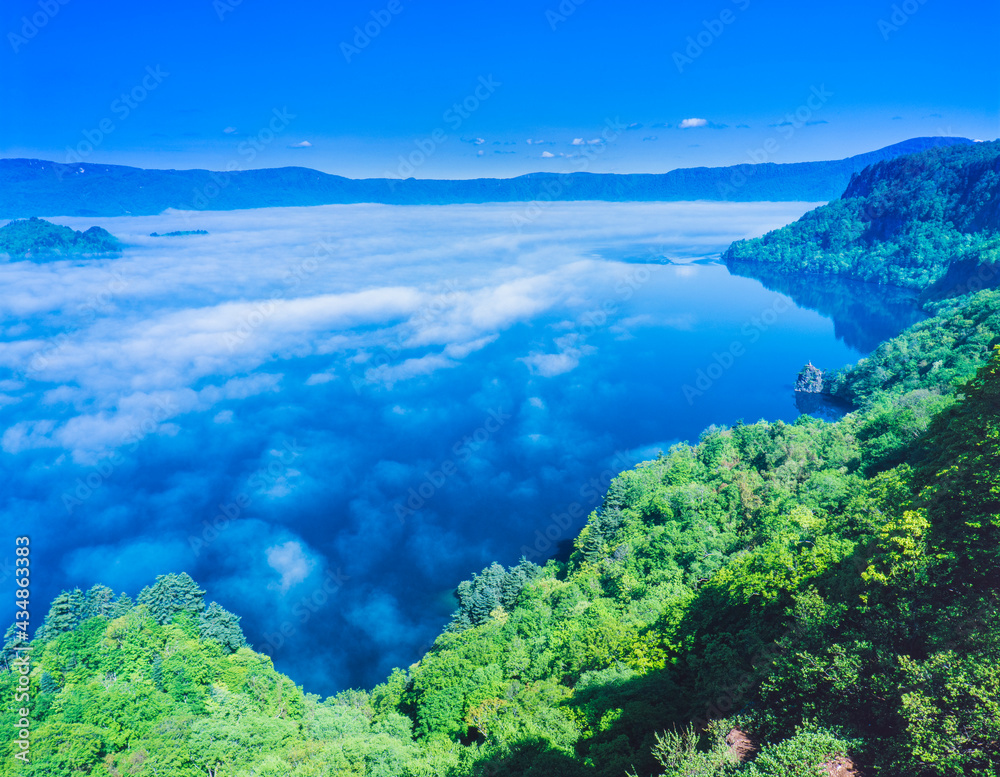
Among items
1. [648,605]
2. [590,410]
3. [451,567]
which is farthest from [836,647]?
[590,410]

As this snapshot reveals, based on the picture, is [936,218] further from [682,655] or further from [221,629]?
[221,629]

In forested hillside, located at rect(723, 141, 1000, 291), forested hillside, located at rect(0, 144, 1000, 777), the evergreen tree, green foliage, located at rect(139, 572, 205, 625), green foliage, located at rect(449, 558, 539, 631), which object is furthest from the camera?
forested hillside, located at rect(723, 141, 1000, 291)

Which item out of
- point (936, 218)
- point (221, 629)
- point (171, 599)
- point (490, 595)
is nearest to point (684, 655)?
point (490, 595)

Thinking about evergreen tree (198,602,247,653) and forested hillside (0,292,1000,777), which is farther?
evergreen tree (198,602,247,653)

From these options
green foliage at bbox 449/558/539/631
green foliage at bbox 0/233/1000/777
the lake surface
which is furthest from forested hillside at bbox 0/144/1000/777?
the lake surface

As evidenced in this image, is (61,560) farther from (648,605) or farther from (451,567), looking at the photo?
(648,605)

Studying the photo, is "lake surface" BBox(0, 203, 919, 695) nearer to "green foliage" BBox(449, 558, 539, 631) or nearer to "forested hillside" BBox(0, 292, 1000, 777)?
"green foliage" BBox(449, 558, 539, 631)

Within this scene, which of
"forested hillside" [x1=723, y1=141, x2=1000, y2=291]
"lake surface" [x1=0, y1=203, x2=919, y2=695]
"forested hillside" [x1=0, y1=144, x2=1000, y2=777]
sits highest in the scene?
"forested hillside" [x1=723, y1=141, x2=1000, y2=291]

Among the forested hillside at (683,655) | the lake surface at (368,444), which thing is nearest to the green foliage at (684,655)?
the forested hillside at (683,655)

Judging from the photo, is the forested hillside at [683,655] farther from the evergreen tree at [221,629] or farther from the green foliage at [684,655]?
the evergreen tree at [221,629]
